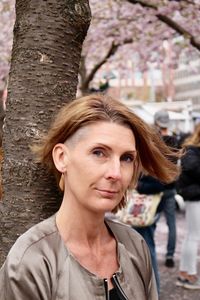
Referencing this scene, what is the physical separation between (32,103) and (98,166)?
664mm

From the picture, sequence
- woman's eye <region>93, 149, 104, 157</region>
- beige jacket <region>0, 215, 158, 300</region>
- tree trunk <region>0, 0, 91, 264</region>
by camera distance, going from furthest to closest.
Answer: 1. tree trunk <region>0, 0, 91, 264</region>
2. woman's eye <region>93, 149, 104, 157</region>
3. beige jacket <region>0, 215, 158, 300</region>

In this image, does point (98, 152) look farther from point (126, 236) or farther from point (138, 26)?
point (138, 26)

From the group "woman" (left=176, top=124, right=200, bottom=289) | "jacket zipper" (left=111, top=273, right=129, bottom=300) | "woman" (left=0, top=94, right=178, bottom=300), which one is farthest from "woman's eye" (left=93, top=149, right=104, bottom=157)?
"woman" (left=176, top=124, right=200, bottom=289)

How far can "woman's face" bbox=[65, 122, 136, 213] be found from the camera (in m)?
1.58

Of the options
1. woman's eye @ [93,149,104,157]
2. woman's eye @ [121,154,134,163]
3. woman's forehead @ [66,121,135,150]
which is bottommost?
woman's eye @ [121,154,134,163]

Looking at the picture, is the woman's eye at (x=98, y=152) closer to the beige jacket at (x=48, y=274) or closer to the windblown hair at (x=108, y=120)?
the windblown hair at (x=108, y=120)

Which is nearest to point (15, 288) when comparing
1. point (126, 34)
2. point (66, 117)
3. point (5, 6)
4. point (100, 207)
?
point (100, 207)

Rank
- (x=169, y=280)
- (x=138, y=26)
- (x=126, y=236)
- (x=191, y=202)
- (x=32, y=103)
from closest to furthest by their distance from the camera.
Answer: (x=126, y=236)
(x=32, y=103)
(x=191, y=202)
(x=169, y=280)
(x=138, y=26)

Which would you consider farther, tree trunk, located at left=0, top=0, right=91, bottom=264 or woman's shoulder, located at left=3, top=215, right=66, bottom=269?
tree trunk, located at left=0, top=0, right=91, bottom=264

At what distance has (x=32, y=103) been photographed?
7.04 feet

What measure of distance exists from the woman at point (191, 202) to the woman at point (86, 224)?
10.8ft

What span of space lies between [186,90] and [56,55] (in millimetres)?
71570

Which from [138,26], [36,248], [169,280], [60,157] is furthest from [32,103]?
[138,26]

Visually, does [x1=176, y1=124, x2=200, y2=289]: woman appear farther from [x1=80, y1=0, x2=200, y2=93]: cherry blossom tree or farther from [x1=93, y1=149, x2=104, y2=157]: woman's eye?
[x1=80, y1=0, x2=200, y2=93]: cherry blossom tree
